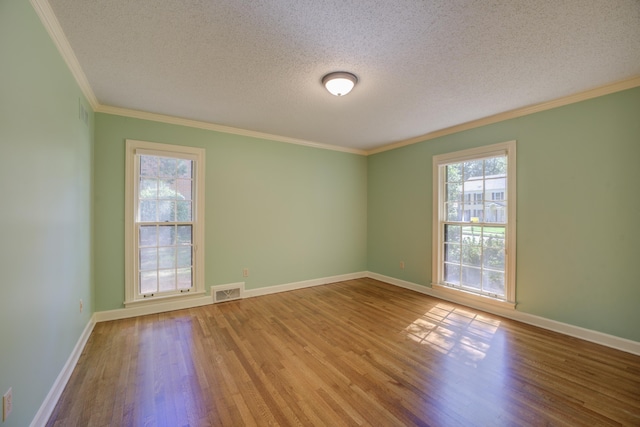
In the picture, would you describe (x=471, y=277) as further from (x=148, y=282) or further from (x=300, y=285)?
(x=148, y=282)

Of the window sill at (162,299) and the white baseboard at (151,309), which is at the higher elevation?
the window sill at (162,299)

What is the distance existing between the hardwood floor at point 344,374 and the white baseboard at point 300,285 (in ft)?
2.66

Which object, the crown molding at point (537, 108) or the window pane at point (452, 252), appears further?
the window pane at point (452, 252)

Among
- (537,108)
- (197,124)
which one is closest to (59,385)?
(197,124)

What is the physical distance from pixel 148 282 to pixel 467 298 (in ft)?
14.5

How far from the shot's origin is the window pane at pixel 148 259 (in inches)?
136

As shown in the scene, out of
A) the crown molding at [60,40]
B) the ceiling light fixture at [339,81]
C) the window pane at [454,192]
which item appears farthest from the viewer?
the window pane at [454,192]

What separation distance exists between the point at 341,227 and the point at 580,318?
11.4ft

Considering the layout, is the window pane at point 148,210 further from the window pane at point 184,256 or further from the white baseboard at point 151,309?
the white baseboard at point 151,309

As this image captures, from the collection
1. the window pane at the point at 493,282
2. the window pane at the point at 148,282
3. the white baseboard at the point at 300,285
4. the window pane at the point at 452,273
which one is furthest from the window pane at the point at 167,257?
the window pane at the point at 493,282

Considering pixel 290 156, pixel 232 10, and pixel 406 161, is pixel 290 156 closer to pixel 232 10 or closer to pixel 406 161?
pixel 406 161

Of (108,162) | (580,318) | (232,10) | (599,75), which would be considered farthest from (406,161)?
(108,162)

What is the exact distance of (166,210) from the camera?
11.9ft

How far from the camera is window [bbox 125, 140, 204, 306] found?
11.1 ft
